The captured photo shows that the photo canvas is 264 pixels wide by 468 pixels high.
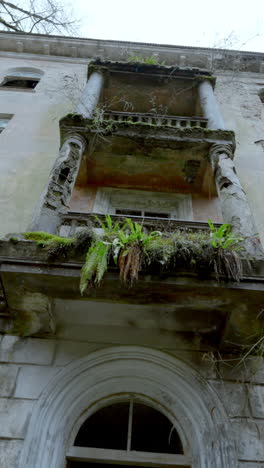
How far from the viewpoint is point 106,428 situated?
19.1 feet

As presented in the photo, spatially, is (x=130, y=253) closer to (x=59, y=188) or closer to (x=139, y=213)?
(x=59, y=188)

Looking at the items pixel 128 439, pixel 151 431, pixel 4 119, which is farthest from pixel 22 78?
pixel 128 439

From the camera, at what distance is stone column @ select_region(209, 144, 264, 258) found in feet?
16.1

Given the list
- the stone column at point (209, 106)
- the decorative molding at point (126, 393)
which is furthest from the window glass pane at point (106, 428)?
the stone column at point (209, 106)

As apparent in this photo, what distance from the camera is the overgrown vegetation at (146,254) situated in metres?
4.13

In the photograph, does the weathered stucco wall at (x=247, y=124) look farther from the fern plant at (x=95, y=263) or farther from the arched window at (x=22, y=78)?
the arched window at (x=22, y=78)

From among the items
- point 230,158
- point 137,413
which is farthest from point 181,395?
point 230,158

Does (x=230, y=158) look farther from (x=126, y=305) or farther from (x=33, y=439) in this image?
(x=33, y=439)

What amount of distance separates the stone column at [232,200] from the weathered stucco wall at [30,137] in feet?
11.7

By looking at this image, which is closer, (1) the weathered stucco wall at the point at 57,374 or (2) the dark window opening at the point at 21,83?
(1) the weathered stucco wall at the point at 57,374

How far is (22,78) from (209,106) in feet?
24.8

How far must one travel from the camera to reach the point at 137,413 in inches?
209

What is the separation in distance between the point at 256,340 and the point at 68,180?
12.6 feet

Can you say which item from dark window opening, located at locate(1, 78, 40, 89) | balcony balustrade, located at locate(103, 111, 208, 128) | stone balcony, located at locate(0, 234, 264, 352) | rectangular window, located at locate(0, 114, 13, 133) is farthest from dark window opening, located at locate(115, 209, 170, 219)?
dark window opening, located at locate(1, 78, 40, 89)
